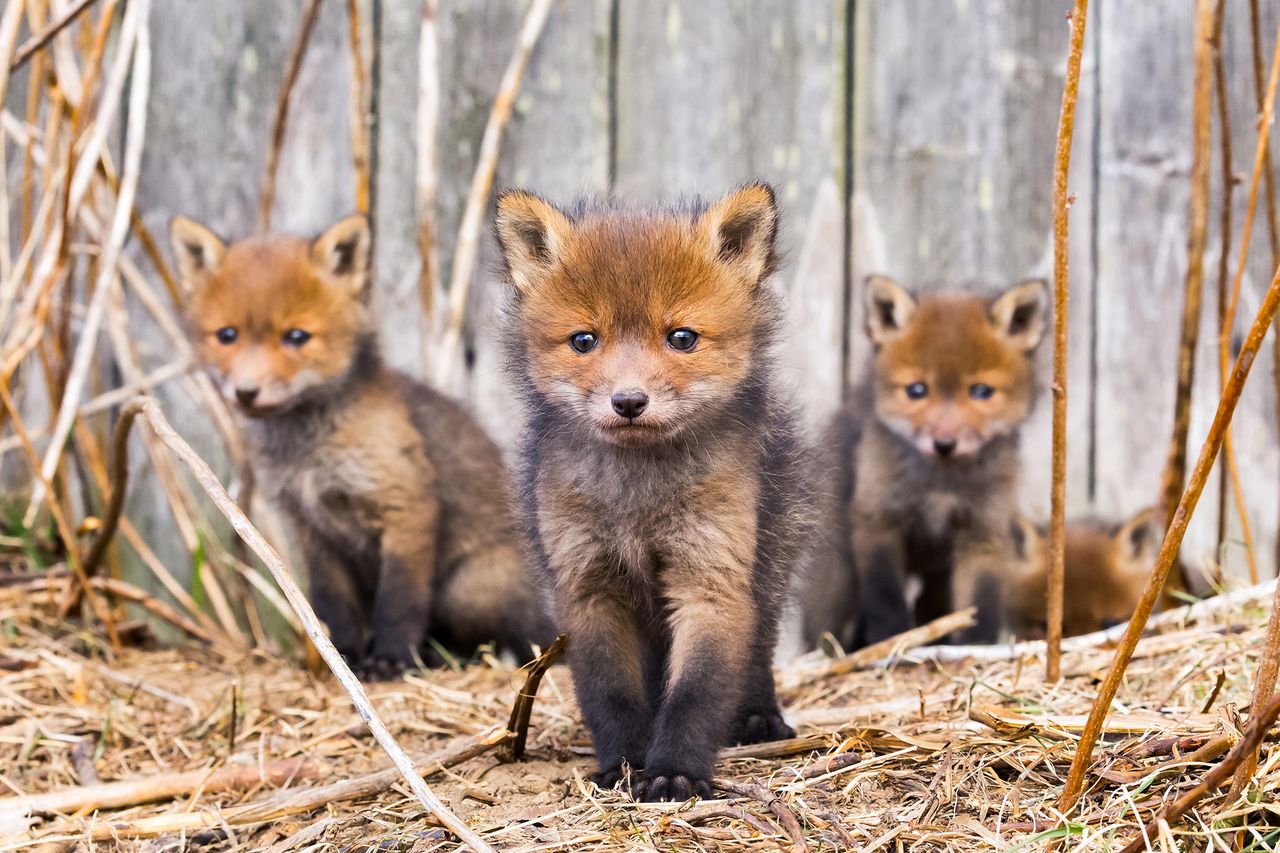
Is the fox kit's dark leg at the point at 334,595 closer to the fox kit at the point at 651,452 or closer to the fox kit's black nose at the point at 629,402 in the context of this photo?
the fox kit at the point at 651,452

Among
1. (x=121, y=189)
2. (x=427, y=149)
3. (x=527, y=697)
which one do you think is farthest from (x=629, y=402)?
(x=121, y=189)

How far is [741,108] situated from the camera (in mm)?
5434

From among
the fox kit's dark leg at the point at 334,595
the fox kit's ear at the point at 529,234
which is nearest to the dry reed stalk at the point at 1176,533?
the fox kit's ear at the point at 529,234

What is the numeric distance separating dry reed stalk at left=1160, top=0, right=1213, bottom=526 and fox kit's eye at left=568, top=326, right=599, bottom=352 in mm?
2178

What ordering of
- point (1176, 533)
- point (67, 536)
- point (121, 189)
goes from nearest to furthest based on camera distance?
1. point (1176, 533)
2. point (67, 536)
3. point (121, 189)

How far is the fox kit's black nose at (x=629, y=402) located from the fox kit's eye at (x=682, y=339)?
0.18 meters

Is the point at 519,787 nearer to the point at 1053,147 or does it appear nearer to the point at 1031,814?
the point at 1031,814

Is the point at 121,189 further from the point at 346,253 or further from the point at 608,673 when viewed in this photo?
the point at 608,673

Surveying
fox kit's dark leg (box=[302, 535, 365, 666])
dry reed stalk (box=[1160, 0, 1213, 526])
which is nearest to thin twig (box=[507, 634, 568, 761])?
fox kit's dark leg (box=[302, 535, 365, 666])

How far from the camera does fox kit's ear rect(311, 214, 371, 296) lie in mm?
5070

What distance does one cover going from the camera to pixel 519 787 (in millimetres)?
2988

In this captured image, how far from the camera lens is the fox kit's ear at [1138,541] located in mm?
5312

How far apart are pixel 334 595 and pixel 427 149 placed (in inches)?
74.3

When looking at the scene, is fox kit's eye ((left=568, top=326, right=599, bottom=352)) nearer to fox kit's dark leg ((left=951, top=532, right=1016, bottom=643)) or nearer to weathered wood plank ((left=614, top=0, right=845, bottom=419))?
weathered wood plank ((left=614, top=0, right=845, bottom=419))
